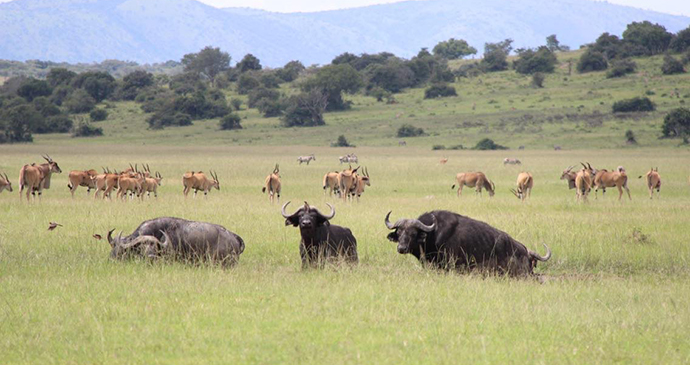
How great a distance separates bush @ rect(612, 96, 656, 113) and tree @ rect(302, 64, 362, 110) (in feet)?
81.4

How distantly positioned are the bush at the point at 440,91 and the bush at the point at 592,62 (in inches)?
554

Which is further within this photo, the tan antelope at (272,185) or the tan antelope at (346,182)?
the tan antelope at (346,182)

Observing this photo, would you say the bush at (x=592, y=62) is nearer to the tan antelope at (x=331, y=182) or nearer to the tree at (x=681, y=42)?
the tree at (x=681, y=42)

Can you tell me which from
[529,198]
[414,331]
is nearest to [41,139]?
[529,198]

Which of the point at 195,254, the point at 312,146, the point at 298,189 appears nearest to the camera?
the point at 195,254

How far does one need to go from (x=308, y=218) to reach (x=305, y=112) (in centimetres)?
6237

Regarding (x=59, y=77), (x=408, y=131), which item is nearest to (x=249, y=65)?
(x=59, y=77)

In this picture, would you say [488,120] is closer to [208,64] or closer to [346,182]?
[346,182]

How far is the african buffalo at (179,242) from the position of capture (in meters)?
11.1

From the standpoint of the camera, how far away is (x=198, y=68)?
348 feet

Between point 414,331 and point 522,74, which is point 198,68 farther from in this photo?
point 414,331

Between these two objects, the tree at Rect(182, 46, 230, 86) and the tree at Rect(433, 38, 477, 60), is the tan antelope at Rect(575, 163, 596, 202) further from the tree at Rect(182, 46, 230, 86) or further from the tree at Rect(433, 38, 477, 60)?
the tree at Rect(433, 38, 477, 60)

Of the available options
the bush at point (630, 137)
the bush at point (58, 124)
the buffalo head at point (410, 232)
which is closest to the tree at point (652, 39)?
the bush at point (630, 137)

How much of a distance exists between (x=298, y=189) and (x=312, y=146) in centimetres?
3457
